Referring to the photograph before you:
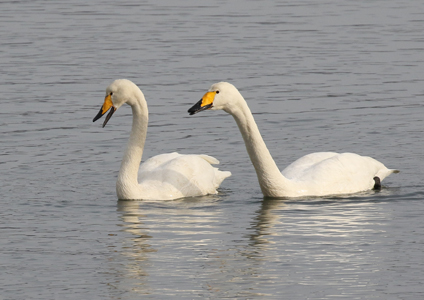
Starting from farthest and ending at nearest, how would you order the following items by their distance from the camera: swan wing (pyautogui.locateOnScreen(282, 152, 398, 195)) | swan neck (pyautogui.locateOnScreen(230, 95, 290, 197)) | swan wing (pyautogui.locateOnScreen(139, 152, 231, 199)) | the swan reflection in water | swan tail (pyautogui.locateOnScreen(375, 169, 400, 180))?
1. swan tail (pyautogui.locateOnScreen(375, 169, 400, 180))
2. swan wing (pyautogui.locateOnScreen(139, 152, 231, 199))
3. swan wing (pyautogui.locateOnScreen(282, 152, 398, 195))
4. swan neck (pyautogui.locateOnScreen(230, 95, 290, 197))
5. the swan reflection in water

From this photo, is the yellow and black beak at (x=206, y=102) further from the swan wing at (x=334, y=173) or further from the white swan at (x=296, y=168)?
the swan wing at (x=334, y=173)

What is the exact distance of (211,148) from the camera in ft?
61.4

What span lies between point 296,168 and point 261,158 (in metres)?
1.08

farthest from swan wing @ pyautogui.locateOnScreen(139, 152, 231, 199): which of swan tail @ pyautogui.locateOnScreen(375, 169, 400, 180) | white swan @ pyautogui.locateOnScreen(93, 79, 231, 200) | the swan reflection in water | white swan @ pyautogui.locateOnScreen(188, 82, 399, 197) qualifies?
swan tail @ pyautogui.locateOnScreen(375, 169, 400, 180)

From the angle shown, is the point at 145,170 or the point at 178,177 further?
the point at 145,170

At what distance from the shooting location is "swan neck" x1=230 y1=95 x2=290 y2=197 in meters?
14.6

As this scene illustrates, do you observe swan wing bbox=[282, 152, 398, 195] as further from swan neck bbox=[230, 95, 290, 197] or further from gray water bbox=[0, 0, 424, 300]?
swan neck bbox=[230, 95, 290, 197]

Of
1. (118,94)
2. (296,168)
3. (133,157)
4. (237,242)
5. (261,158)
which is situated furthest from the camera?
(296,168)

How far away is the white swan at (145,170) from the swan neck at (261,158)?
4.04 ft

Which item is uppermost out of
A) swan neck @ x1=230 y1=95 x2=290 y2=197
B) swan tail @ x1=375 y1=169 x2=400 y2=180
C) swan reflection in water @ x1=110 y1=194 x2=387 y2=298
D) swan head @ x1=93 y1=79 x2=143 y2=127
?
swan head @ x1=93 y1=79 x2=143 y2=127

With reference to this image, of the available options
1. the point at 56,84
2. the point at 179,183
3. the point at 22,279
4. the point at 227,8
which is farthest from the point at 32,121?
the point at 227,8

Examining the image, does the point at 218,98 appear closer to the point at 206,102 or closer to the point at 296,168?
the point at 206,102

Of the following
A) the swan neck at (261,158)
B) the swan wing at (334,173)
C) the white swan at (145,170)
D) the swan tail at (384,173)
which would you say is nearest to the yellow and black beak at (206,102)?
the swan neck at (261,158)

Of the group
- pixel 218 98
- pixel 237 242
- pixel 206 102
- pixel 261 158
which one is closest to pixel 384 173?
pixel 261 158
